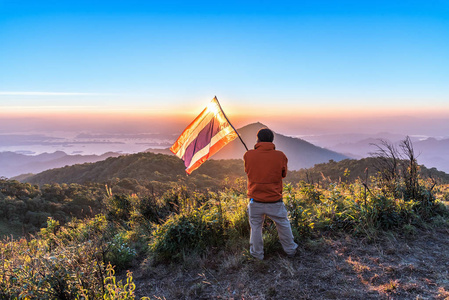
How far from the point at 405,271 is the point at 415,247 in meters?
0.98

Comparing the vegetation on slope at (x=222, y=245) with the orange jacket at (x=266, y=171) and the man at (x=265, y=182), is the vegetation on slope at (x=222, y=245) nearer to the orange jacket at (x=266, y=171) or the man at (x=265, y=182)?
the man at (x=265, y=182)

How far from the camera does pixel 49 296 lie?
334cm

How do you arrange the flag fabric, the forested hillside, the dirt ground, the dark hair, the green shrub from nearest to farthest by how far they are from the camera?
the dirt ground → the dark hair → the green shrub → the flag fabric → the forested hillside

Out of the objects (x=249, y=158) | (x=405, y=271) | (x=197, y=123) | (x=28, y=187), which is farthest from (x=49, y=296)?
(x=28, y=187)

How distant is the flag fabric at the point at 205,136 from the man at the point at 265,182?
1323mm

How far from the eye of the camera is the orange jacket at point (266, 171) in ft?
14.0

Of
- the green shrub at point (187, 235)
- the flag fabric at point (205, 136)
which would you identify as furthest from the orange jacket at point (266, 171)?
the green shrub at point (187, 235)

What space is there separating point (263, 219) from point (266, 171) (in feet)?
2.83

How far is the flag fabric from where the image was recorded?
5.70 m

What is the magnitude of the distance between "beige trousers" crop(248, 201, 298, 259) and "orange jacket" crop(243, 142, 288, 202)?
0.13 metres

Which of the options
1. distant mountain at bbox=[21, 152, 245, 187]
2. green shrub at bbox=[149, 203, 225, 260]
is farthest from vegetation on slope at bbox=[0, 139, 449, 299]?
distant mountain at bbox=[21, 152, 245, 187]

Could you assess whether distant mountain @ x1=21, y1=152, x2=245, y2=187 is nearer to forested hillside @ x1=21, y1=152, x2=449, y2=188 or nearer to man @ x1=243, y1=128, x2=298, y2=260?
forested hillside @ x1=21, y1=152, x2=449, y2=188

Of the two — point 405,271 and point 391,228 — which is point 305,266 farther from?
point 391,228

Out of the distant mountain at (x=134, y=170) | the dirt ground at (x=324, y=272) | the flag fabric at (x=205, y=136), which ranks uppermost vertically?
the flag fabric at (x=205, y=136)
